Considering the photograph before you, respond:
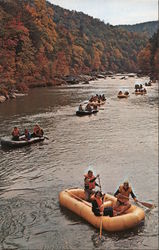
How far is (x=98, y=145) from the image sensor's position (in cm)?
2044

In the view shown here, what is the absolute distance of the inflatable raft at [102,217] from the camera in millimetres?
10430

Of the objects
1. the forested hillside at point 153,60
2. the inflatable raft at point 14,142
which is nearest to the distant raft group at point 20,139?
the inflatable raft at point 14,142

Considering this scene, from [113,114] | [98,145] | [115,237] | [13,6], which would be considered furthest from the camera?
[13,6]

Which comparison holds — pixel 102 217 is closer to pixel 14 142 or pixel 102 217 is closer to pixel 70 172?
pixel 70 172

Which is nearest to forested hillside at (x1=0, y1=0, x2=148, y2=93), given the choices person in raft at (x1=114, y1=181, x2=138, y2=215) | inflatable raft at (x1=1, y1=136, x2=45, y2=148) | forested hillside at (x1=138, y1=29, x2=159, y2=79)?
forested hillside at (x1=138, y1=29, x2=159, y2=79)

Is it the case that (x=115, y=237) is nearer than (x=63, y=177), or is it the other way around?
(x=115, y=237)

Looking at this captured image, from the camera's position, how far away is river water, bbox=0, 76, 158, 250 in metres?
10.4

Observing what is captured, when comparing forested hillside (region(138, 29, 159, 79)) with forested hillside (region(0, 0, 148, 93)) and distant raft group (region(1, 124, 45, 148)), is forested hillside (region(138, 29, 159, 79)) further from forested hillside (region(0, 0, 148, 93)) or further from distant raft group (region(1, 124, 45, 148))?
distant raft group (region(1, 124, 45, 148))

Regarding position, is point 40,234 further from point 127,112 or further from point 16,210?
point 127,112

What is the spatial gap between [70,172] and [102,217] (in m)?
5.34

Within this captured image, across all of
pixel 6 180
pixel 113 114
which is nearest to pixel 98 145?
pixel 6 180

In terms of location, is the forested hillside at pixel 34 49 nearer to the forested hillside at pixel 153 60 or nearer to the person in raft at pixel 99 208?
the forested hillside at pixel 153 60

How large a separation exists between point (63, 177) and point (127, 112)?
1891 cm

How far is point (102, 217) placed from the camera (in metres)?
10.6
